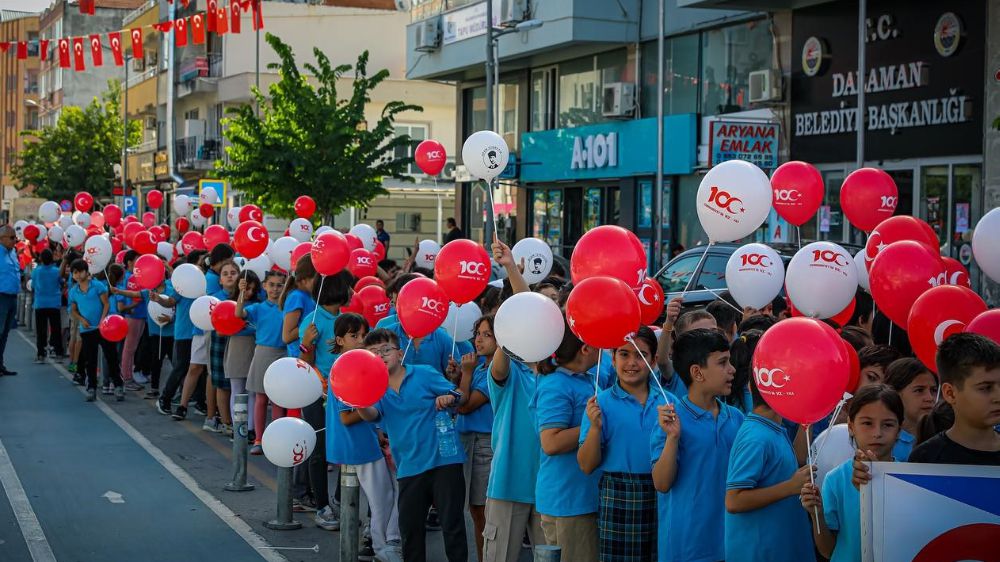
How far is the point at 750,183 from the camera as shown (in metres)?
7.65

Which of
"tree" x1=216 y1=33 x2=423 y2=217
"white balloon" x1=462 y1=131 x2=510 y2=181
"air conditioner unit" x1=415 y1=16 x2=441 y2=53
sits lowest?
"white balloon" x1=462 y1=131 x2=510 y2=181

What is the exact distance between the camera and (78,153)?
63812mm

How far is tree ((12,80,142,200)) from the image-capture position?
2494 inches

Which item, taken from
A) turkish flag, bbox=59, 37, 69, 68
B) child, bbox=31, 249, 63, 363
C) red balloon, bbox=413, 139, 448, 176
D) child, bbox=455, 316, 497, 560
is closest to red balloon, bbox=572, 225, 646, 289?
child, bbox=455, 316, 497, 560

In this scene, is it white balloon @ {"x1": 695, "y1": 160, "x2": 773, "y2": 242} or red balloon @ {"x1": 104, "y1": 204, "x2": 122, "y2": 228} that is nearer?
white balloon @ {"x1": 695, "y1": 160, "x2": 773, "y2": 242}

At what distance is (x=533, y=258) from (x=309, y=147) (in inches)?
771

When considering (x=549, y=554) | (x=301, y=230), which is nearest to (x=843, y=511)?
(x=549, y=554)

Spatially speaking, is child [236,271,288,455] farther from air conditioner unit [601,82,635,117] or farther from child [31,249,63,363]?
air conditioner unit [601,82,635,117]

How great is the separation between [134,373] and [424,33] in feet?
57.5

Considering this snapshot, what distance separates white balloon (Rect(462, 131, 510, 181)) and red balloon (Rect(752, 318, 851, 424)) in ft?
14.5

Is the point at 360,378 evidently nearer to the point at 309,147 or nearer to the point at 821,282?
the point at 821,282

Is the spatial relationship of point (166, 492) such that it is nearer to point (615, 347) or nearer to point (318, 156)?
point (615, 347)

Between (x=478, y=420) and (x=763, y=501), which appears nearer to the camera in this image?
(x=763, y=501)

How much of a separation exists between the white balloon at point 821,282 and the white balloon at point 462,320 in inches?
86.8
